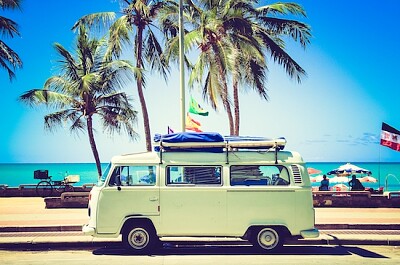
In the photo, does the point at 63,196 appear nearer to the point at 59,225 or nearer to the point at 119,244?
the point at 59,225

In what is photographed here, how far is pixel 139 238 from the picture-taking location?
1149cm

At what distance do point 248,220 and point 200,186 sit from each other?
1322mm

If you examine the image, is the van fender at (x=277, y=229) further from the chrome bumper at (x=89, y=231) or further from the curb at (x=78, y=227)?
the curb at (x=78, y=227)

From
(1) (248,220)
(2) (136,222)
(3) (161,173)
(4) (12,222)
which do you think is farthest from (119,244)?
(4) (12,222)

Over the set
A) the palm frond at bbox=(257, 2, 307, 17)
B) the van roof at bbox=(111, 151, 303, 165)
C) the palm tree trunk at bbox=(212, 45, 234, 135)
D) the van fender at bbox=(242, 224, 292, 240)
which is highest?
the palm frond at bbox=(257, 2, 307, 17)

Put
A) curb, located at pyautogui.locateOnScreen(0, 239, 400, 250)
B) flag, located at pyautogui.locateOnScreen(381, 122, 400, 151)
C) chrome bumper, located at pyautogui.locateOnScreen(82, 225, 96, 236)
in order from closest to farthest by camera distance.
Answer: chrome bumper, located at pyautogui.locateOnScreen(82, 225, 96, 236)
curb, located at pyautogui.locateOnScreen(0, 239, 400, 250)
flag, located at pyautogui.locateOnScreen(381, 122, 400, 151)

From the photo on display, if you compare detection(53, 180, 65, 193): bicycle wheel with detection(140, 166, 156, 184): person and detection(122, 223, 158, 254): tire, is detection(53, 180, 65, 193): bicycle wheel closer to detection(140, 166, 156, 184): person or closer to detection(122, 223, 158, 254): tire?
detection(122, 223, 158, 254): tire

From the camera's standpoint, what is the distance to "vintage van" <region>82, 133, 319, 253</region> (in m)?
11.3

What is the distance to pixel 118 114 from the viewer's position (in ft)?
86.2

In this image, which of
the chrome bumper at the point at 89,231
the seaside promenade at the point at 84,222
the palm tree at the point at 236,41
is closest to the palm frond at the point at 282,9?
the palm tree at the point at 236,41

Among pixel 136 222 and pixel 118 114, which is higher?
pixel 118 114

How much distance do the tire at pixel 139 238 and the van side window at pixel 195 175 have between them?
3.91ft

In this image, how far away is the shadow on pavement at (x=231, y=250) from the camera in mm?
11570

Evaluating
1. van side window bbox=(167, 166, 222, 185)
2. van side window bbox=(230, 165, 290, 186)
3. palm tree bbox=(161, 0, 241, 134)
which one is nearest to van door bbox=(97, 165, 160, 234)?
van side window bbox=(167, 166, 222, 185)
